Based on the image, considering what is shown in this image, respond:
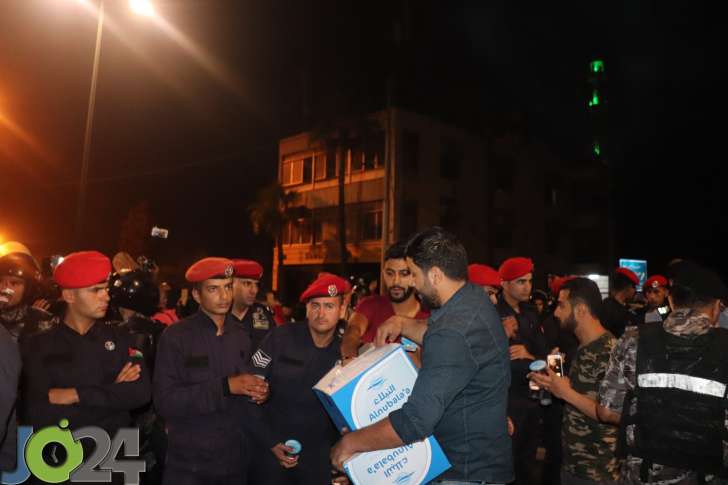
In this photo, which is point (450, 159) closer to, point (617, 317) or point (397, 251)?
point (617, 317)

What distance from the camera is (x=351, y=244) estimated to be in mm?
36844

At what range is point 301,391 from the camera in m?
4.50

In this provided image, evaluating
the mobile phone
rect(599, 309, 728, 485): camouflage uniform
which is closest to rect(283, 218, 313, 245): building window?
the mobile phone

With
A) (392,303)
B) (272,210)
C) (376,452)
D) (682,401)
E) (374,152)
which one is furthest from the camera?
(272,210)

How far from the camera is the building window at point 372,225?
35344 mm

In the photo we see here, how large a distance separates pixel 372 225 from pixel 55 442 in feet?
105

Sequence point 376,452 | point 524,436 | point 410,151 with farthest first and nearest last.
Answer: point 410,151 < point 524,436 < point 376,452

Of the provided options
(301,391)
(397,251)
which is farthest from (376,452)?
(397,251)

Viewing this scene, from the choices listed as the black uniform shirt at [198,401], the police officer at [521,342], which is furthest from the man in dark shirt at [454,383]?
the police officer at [521,342]

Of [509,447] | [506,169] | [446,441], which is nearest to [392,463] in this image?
[446,441]

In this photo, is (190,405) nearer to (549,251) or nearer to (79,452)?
(79,452)

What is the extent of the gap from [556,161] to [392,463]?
154 feet

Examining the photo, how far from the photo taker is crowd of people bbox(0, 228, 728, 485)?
292 centimetres

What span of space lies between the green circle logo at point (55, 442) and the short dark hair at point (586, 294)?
3998 mm
